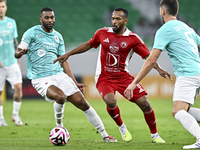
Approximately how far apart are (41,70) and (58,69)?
0.33 metres

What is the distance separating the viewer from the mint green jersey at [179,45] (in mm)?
4719

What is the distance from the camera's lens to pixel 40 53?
253 inches

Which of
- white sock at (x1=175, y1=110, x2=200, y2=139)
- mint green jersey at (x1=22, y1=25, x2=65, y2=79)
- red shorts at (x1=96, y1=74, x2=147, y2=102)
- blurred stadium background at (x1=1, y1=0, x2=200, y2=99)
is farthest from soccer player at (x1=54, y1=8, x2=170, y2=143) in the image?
blurred stadium background at (x1=1, y1=0, x2=200, y2=99)

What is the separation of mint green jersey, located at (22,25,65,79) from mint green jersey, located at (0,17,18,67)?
2081mm

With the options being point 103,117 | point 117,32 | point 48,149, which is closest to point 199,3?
point 103,117

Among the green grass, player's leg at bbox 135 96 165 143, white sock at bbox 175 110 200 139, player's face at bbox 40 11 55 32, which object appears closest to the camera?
white sock at bbox 175 110 200 139

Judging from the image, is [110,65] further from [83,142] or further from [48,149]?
[48,149]

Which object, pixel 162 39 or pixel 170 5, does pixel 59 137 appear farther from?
pixel 170 5

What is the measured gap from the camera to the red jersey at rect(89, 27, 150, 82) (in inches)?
243

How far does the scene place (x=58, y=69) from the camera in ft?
21.7

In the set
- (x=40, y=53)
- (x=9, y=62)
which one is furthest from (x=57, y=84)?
(x=9, y=62)

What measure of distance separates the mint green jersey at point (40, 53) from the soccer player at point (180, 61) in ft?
7.45

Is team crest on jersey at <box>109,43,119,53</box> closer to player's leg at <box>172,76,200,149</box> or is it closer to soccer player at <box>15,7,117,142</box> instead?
soccer player at <box>15,7,117,142</box>

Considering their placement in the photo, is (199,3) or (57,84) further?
(199,3)
